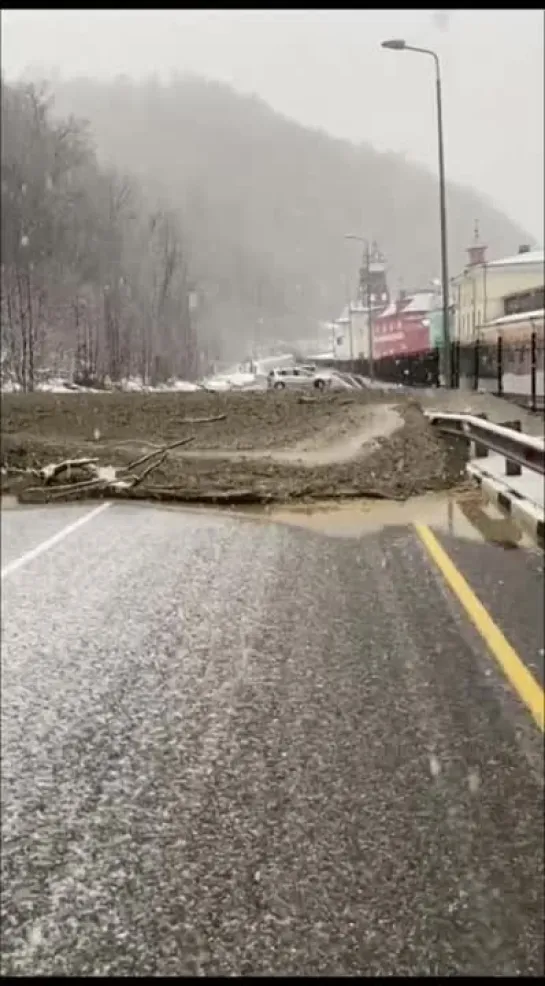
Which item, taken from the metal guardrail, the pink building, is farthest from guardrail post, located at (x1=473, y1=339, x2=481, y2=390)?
the metal guardrail

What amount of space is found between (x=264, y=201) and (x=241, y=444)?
0.69 m

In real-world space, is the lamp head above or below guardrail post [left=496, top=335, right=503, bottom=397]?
above

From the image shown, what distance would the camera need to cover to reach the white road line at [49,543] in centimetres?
248

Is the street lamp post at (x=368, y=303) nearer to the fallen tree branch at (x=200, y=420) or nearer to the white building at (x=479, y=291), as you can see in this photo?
the white building at (x=479, y=291)

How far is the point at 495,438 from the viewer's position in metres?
2.45

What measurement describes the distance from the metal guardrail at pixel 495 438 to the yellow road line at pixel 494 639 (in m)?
3.71

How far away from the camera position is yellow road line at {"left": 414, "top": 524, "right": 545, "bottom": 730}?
7.29 meters

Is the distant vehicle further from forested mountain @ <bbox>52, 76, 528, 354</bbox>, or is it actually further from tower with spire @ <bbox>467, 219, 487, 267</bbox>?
tower with spire @ <bbox>467, 219, 487, 267</bbox>

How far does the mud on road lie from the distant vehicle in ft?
0.32

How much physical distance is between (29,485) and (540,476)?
129 centimetres

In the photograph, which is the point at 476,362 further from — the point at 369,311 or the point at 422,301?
the point at 369,311

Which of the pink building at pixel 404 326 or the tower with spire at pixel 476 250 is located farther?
the pink building at pixel 404 326

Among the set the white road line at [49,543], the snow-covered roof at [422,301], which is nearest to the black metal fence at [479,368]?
the snow-covered roof at [422,301]

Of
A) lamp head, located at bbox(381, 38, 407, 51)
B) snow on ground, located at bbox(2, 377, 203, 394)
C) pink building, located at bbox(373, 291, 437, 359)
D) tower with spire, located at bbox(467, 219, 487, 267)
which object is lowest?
snow on ground, located at bbox(2, 377, 203, 394)
